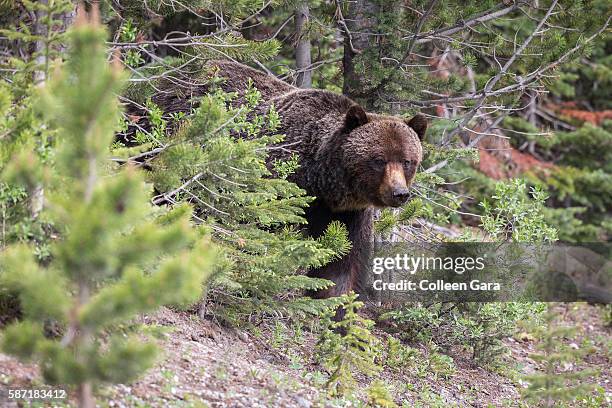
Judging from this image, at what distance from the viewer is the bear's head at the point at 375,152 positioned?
23.4ft

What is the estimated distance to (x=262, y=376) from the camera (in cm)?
553

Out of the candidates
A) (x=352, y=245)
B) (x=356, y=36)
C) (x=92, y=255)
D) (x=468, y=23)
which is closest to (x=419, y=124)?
(x=352, y=245)

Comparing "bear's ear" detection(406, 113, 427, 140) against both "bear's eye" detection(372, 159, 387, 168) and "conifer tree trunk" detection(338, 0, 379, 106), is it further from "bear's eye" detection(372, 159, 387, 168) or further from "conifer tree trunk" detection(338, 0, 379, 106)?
"conifer tree trunk" detection(338, 0, 379, 106)

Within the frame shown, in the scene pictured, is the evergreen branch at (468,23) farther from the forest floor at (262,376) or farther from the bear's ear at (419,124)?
the forest floor at (262,376)

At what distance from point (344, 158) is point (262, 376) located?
252cm

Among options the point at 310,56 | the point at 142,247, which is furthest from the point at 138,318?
the point at 310,56

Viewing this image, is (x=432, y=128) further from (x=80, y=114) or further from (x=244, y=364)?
(x=80, y=114)

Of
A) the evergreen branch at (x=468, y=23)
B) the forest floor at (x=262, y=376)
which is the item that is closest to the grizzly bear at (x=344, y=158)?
the forest floor at (x=262, y=376)

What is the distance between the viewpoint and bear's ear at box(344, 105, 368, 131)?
7.18 metres

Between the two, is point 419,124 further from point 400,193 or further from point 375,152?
point 400,193

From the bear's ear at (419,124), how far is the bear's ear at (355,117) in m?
0.49

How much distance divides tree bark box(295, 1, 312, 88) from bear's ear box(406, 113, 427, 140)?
1.84 meters

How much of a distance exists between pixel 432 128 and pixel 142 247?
6366 millimetres

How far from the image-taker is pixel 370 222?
7680 mm
